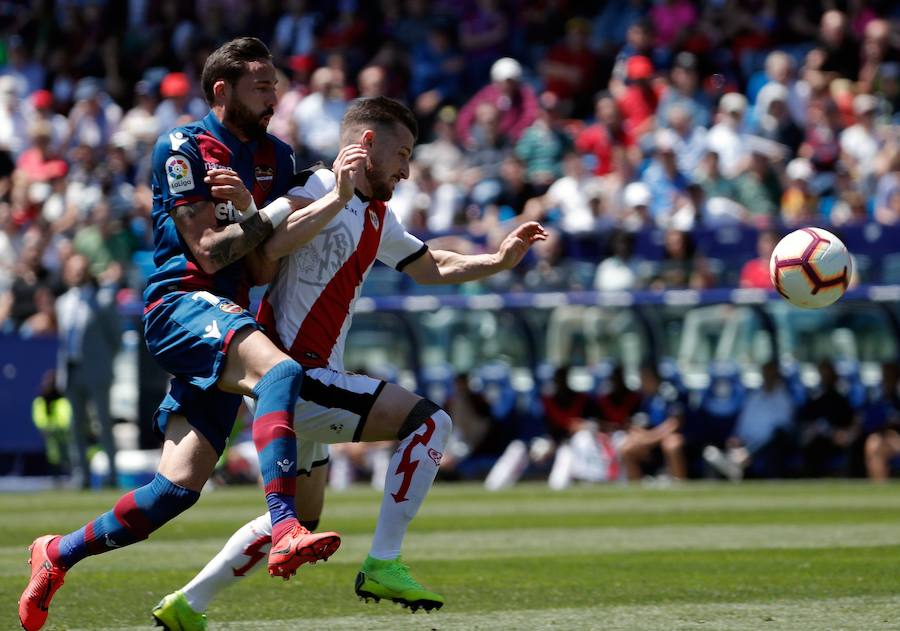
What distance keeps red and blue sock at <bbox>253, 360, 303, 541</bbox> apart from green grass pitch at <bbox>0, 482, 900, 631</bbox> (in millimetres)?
976

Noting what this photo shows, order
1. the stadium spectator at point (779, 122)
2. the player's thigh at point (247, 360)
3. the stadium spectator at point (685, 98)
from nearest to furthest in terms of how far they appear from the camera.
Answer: the player's thigh at point (247, 360), the stadium spectator at point (779, 122), the stadium spectator at point (685, 98)

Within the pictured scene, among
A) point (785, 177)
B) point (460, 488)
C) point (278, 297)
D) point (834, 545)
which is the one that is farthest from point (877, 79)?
point (278, 297)

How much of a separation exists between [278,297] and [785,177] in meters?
13.0

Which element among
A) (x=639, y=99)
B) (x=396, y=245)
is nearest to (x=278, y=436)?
(x=396, y=245)

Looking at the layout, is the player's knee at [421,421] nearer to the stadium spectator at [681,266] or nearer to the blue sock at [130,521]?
the blue sock at [130,521]

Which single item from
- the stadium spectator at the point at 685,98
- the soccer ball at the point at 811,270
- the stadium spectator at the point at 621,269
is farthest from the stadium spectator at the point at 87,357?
the soccer ball at the point at 811,270

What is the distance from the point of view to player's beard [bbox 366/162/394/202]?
22.2 feet

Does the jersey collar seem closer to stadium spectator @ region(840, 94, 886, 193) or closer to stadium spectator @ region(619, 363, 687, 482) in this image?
stadium spectator @ region(619, 363, 687, 482)

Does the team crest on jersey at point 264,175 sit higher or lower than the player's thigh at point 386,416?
higher

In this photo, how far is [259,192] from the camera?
669 cm

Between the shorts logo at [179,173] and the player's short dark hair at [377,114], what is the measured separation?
2.41ft

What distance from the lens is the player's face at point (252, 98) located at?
650cm

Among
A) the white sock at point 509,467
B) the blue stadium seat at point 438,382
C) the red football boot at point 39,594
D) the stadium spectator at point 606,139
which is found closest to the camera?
the red football boot at point 39,594

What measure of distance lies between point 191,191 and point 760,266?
12077mm
